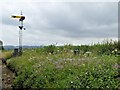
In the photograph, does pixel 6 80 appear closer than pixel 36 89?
No

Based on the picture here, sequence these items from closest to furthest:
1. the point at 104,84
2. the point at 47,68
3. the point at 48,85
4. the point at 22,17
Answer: the point at 104,84 < the point at 48,85 < the point at 47,68 < the point at 22,17

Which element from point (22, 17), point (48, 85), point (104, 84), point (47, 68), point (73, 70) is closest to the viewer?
point (104, 84)

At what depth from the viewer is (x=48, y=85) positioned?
1015 centimetres

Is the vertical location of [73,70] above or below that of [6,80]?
above

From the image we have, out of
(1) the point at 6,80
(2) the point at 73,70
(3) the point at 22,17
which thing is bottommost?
(1) the point at 6,80

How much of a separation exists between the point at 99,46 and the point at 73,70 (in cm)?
931

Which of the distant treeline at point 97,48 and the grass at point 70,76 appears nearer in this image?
the grass at point 70,76

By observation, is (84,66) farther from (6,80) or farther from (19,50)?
(19,50)

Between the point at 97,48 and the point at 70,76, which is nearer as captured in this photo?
the point at 70,76

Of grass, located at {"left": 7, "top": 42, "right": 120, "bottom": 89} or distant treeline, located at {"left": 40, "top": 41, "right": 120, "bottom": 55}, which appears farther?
distant treeline, located at {"left": 40, "top": 41, "right": 120, "bottom": 55}

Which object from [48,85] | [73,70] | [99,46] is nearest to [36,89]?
[48,85]

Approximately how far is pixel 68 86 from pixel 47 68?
8.32ft

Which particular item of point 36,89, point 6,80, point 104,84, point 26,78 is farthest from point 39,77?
point 6,80

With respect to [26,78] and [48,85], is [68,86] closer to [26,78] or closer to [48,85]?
[48,85]
